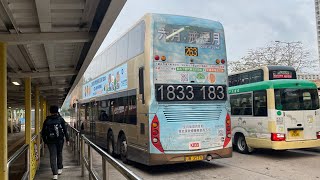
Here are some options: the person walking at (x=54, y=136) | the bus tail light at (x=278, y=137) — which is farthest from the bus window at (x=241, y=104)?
the person walking at (x=54, y=136)

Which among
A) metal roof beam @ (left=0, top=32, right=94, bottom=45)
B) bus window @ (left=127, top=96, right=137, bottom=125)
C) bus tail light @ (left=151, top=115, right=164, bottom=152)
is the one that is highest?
metal roof beam @ (left=0, top=32, right=94, bottom=45)

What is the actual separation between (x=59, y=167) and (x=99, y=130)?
605 cm

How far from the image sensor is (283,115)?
1046cm

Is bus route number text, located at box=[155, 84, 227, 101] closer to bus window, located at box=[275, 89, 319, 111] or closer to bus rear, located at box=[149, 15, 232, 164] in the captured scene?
bus rear, located at box=[149, 15, 232, 164]

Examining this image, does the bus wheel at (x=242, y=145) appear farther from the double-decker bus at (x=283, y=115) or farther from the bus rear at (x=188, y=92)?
the bus rear at (x=188, y=92)

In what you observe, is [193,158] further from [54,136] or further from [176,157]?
[54,136]

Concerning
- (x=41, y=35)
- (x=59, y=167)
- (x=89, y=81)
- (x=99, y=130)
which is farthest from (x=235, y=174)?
(x=89, y=81)

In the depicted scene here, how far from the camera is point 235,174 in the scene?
334 inches

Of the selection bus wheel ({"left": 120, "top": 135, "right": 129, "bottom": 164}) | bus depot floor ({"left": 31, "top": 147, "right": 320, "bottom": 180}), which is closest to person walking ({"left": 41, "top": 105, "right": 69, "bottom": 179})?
bus depot floor ({"left": 31, "top": 147, "right": 320, "bottom": 180})

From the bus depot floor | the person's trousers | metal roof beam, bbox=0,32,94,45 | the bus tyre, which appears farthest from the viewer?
the bus tyre

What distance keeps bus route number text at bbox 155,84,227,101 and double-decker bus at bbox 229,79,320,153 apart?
2185 mm

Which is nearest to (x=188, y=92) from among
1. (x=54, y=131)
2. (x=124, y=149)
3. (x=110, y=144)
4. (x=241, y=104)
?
(x=124, y=149)

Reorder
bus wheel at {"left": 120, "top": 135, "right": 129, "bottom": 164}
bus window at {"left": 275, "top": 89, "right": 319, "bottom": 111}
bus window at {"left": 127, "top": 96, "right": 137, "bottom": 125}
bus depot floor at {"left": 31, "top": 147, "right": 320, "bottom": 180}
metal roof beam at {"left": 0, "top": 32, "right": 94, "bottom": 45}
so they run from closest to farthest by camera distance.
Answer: metal roof beam at {"left": 0, "top": 32, "right": 94, "bottom": 45} → bus depot floor at {"left": 31, "top": 147, "right": 320, "bottom": 180} → bus window at {"left": 127, "top": 96, "right": 137, "bottom": 125} → bus wheel at {"left": 120, "top": 135, "right": 129, "bottom": 164} → bus window at {"left": 275, "top": 89, "right": 319, "bottom": 111}

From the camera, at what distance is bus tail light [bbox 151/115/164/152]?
832cm
